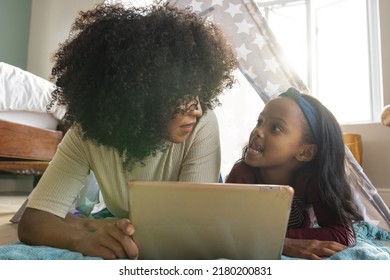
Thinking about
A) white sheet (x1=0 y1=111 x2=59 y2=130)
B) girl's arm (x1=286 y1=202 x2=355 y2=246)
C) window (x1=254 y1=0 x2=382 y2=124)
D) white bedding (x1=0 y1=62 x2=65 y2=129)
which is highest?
window (x1=254 y1=0 x2=382 y2=124)

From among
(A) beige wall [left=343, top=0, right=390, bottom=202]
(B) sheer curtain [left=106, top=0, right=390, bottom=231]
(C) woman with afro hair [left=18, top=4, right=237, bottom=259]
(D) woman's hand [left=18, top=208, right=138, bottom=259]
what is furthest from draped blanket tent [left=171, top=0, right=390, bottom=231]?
(A) beige wall [left=343, top=0, right=390, bottom=202]

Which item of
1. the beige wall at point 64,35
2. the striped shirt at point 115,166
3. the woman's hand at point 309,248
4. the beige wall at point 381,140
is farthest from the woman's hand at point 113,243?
the beige wall at point 381,140

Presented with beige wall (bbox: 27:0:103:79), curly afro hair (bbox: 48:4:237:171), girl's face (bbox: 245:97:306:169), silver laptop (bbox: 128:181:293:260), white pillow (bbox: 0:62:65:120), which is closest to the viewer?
silver laptop (bbox: 128:181:293:260)

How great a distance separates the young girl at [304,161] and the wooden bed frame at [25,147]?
1.16 meters

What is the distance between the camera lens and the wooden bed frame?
5.12ft

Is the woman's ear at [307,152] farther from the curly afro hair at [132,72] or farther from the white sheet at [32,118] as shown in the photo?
the white sheet at [32,118]

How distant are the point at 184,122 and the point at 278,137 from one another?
0.18m

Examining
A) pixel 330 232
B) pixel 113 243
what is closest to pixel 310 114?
pixel 330 232

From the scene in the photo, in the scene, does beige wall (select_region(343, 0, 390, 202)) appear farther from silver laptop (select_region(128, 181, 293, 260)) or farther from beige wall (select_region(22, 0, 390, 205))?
silver laptop (select_region(128, 181, 293, 260))

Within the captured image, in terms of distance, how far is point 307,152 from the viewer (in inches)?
28.4

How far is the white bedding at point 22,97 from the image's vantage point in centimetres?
155

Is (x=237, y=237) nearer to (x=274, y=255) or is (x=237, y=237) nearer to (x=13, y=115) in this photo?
(x=274, y=255)

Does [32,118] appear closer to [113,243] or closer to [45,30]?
[45,30]
